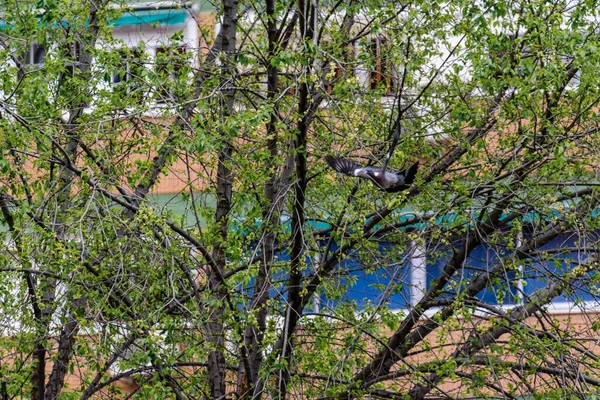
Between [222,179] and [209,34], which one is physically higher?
[209,34]

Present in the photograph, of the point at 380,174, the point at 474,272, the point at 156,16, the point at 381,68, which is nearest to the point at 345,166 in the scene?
the point at 380,174

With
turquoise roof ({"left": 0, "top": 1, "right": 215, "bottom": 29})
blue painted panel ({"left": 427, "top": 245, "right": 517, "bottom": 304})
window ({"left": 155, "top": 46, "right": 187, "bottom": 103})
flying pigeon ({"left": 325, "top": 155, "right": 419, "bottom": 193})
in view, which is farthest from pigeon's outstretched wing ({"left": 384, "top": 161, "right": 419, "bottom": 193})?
turquoise roof ({"left": 0, "top": 1, "right": 215, "bottom": 29})

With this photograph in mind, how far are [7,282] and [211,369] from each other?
1.83 m

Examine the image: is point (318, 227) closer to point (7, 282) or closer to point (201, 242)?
point (201, 242)

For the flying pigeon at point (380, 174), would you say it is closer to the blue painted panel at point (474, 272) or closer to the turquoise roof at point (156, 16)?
the blue painted panel at point (474, 272)

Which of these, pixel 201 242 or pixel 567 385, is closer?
pixel 567 385

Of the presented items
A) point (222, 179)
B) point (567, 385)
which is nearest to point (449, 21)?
point (222, 179)

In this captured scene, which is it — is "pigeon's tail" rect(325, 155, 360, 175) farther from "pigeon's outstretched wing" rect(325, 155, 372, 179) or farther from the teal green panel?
the teal green panel

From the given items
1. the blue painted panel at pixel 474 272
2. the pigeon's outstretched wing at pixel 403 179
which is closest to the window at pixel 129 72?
the pigeon's outstretched wing at pixel 403 179

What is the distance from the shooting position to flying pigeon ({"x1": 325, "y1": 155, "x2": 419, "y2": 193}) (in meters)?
7.05

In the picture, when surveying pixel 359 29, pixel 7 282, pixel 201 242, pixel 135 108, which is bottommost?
pixel 7 282

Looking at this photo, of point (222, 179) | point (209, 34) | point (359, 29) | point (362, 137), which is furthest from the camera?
point (209, 34)

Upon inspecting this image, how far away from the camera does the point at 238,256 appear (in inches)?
309

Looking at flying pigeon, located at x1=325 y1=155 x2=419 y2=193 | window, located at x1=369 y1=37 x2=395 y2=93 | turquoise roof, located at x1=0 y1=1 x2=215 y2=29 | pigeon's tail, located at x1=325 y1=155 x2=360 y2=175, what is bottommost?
flying pigeon, located at x1=325 y1=155 x2=419 y2=193
